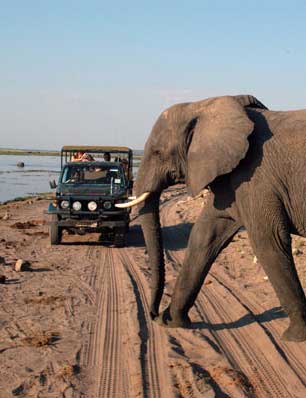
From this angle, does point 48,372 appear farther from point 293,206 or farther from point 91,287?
point 91,287

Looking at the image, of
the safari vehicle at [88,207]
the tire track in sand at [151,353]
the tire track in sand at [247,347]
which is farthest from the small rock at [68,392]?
the safari vehicle at [88,207]

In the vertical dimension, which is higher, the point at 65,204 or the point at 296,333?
the point at 296,333

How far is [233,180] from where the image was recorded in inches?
264

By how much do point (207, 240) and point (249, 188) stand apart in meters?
0.99

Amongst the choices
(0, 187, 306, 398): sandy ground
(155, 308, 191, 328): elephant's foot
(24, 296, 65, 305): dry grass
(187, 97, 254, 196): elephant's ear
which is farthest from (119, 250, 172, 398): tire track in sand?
(187, 97, 254, 196): elephant's ear

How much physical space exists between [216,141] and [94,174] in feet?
27.7

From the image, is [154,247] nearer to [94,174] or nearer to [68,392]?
[68,392]

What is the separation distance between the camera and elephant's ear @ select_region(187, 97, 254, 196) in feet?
21.3

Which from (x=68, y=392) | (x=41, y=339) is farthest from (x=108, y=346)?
(x=68, y=392)

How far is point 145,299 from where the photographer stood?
865 centimetres

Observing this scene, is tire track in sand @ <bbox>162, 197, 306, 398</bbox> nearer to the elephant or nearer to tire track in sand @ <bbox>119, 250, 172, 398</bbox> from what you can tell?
the elephant

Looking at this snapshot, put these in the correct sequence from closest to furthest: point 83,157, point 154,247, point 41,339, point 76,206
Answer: point 41,339
point 154,247
point 76,206
point 83,157

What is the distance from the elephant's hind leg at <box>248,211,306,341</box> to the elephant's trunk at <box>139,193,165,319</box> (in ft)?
4.28

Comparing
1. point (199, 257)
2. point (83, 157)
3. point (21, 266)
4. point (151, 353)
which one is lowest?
point (21, 266)
